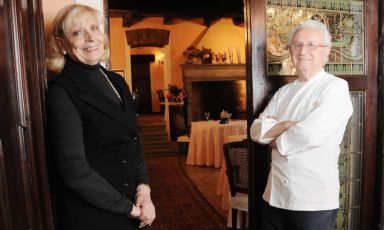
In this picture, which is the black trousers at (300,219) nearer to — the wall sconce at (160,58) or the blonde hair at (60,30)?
the blonde hair at (60,30)

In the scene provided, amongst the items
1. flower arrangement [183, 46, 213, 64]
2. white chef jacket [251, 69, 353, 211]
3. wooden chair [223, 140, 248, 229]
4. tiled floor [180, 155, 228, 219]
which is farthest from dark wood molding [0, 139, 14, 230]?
flower arrangement [183, 46, 213, 64]

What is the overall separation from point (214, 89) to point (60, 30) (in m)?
7.31

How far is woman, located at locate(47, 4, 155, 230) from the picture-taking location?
1018 millimetres

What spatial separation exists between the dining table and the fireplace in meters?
2.13

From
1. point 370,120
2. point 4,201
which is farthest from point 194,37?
point 4,201

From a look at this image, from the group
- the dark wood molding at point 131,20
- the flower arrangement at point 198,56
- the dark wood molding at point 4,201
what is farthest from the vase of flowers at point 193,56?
the dark wood molding at point 4,201

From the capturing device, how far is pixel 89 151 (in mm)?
1098

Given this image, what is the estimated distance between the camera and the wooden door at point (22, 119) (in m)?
0.73

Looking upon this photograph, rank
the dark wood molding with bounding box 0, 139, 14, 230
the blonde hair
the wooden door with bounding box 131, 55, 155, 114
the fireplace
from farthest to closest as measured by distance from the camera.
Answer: the wooden door with bounding box 131, 55, 155, 114 < the fireplace < the blonde hair < the dark wood molding with bounding box 0, 139, 14, 230

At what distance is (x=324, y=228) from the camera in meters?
1.49

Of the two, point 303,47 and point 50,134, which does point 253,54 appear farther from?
point 50,134

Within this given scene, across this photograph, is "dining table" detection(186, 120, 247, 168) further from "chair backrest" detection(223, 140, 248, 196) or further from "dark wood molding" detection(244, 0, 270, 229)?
"dark wood molding" detection(244, 0, 270, 229)

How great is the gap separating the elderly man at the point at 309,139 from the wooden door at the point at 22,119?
1042 millimetres

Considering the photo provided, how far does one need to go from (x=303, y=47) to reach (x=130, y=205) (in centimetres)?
109
